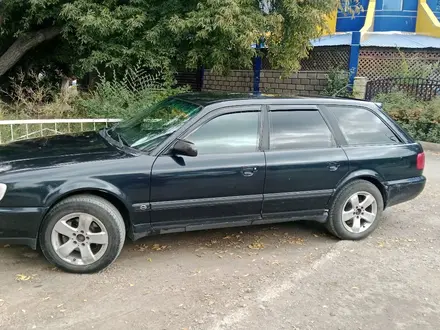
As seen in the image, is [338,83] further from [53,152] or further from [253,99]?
[53,152]

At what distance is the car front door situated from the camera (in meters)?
4.03

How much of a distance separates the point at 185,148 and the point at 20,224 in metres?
1.47

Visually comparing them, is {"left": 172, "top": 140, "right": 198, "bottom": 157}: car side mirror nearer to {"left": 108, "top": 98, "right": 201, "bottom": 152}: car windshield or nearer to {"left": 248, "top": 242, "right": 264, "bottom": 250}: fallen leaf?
{"left": 108, "top": 98, "right": 201, "bottom": 152}: car windshield

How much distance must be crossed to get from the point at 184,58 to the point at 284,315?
25.8 ft

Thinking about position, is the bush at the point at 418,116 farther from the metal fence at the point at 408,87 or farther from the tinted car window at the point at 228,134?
the tinted car window at the point at 228,134

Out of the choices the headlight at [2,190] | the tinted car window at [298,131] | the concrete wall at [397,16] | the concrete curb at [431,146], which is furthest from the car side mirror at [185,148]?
the concrete wall at [397,16]

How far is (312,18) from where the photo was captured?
9.59 meters

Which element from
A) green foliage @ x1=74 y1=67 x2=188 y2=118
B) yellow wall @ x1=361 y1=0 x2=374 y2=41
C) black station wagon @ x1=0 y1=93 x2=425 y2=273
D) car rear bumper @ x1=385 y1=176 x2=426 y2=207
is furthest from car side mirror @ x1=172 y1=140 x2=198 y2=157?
yellow wall @ x1=361 y1=0 x2=374 y2=41

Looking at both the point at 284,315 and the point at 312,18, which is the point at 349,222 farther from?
the point at 312,18

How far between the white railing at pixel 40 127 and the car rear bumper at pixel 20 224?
13.2 feet

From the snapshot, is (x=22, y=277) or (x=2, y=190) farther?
(x=22, y=277)

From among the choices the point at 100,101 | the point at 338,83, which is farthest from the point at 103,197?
the point at 338,83

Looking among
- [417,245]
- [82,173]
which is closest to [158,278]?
[82,173]

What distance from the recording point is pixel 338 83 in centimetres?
1416
